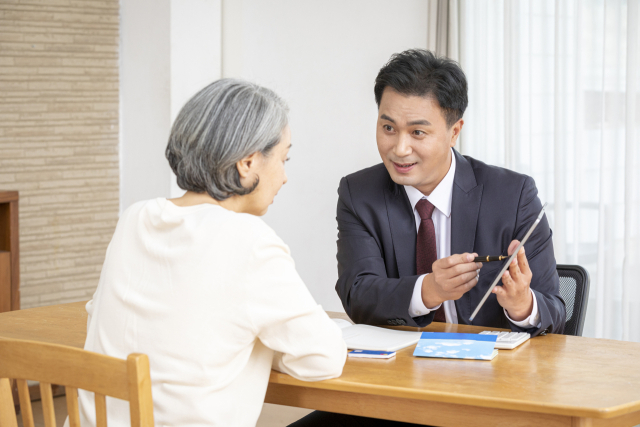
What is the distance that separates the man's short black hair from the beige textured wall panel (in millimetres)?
1963

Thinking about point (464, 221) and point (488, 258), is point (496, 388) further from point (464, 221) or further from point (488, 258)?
point (464, 221)

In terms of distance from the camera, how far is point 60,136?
3344 mm

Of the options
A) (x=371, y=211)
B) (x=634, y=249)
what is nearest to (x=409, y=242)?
(x=371, y=211)

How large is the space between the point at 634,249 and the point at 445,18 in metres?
1.74

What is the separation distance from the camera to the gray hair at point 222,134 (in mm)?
1341

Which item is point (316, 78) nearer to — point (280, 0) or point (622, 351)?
point (280, 0)

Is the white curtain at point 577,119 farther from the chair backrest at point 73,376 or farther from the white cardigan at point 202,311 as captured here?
the chair backrest at point 73,376

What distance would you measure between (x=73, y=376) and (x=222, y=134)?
541 millimetres

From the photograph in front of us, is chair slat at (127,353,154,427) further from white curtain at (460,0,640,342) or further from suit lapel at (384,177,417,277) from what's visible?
white curtain at (460,0,640,342)

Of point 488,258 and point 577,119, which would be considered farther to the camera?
point 577,119

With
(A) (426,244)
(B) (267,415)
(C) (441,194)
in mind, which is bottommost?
(B) (267,415)

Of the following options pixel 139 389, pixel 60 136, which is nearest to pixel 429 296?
pixel 139 389

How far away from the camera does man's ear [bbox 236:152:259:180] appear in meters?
1.37

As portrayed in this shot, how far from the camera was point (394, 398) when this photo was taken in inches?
52.9
